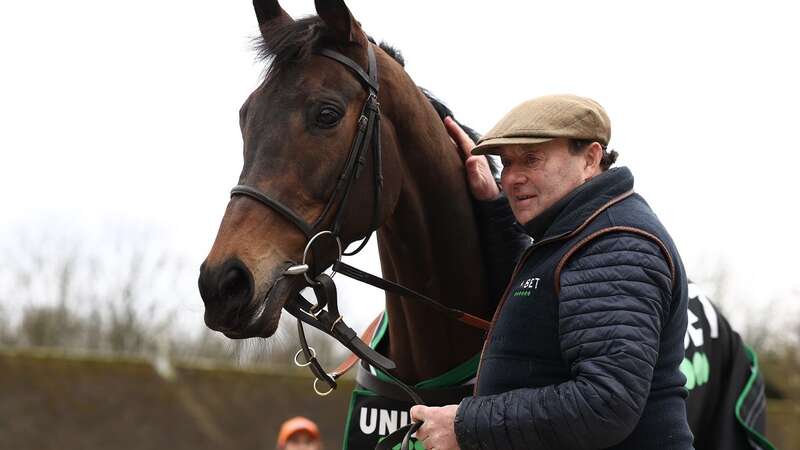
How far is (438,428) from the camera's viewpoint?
2656mm

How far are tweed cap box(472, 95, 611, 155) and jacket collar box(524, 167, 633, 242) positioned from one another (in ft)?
0.40

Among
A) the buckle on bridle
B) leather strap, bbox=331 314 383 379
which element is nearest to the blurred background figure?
leather strap, bbox=331 314 383 379

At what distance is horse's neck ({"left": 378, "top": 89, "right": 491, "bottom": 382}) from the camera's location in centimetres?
361

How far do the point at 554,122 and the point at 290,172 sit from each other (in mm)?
851

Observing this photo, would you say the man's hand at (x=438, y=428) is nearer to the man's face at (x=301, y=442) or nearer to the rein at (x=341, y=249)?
the rein at (x=341, y=249)

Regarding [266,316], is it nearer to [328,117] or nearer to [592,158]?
[328,117]

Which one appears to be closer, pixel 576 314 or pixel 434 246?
pixel 576 314

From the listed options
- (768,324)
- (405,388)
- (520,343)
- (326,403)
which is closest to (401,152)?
(405,388)

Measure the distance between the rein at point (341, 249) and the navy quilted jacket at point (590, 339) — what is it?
0.45 m

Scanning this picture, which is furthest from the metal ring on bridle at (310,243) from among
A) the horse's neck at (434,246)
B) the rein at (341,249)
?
Result: the horse's neck at (434,246)

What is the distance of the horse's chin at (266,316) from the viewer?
2.81m

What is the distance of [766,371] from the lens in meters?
13.8

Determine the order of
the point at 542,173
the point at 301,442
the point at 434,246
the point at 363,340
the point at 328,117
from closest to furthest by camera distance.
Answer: the point at 542,173 → the point at 328,117 → the point at 434,246 → the point at 363,340 → the point at 301,442

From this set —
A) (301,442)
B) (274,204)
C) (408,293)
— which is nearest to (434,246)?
(408,293)
